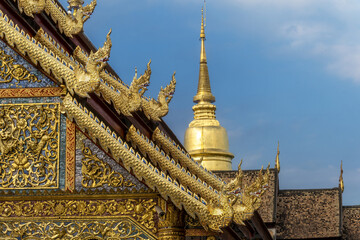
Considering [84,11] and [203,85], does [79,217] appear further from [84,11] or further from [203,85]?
[203,85]

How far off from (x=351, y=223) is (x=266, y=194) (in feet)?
8.19

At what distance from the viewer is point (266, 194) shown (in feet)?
97.6

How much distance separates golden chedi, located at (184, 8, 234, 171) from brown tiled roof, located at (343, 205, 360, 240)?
5.49 meters

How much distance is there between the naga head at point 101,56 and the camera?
16567 mm

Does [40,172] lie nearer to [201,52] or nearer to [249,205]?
[249,205]

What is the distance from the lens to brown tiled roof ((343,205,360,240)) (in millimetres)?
30220

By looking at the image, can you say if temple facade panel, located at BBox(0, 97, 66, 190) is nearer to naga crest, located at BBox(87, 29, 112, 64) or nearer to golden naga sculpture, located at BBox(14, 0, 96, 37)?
naga crest, located at BBox(87, 29, 112, 64)

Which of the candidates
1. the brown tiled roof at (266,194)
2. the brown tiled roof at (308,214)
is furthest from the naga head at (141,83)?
the brown tiled roof at (308,214)

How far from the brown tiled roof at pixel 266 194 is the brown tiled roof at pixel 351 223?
214 centimetres

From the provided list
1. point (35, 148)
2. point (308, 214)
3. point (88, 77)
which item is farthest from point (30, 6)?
point (308, 214)

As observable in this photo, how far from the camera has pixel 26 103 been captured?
1648 centimetres

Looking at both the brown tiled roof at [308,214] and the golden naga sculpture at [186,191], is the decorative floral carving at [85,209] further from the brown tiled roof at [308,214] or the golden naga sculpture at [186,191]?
the brown tiled roof at [308,214]

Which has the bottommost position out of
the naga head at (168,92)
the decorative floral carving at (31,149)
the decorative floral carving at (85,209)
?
the decorative floral carving at (85,209)

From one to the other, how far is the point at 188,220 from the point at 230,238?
43.7 inches
